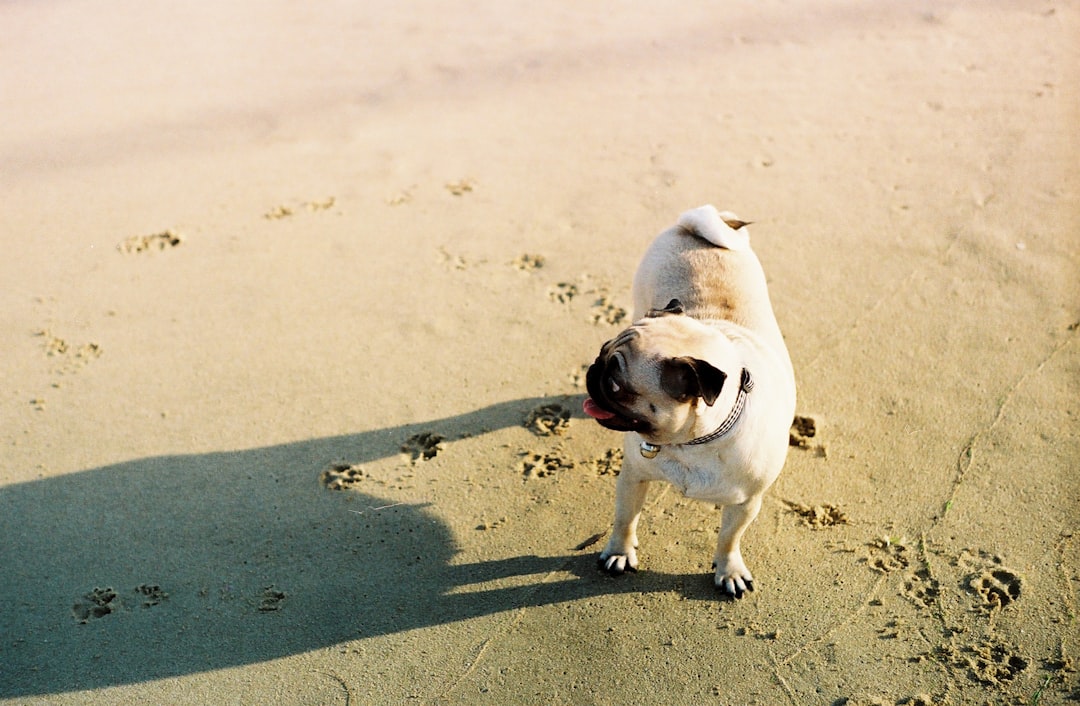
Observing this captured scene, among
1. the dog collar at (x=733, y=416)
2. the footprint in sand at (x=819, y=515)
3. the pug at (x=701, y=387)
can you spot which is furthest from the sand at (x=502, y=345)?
the dog collar at (x=733, y=416)

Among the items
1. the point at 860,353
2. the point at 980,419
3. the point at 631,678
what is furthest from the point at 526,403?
the point at 980,419

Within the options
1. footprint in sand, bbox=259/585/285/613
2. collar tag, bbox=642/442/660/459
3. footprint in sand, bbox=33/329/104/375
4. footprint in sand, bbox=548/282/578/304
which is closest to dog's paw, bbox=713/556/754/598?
collar tag, bbox=642/442/660/459

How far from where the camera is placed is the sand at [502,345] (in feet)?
10.8

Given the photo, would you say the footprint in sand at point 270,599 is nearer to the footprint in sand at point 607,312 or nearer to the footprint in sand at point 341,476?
the footprint in sand at point 341,476

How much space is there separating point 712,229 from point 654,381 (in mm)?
1309

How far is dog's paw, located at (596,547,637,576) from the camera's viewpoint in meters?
3.51

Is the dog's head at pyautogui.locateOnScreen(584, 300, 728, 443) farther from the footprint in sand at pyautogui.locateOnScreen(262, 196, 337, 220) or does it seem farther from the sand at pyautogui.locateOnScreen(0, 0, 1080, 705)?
the footprint in sand at pyautogui.locateOnScreen(262, 196, 337, 220)

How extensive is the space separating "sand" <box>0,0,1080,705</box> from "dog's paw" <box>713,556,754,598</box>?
0.24ft

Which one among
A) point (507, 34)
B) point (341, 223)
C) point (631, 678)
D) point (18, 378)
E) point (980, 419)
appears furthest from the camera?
point (507, 34)

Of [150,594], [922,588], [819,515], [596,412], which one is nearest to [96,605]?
[150,594]

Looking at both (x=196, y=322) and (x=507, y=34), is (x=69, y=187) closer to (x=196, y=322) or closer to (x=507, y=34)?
(x=196, y=322)

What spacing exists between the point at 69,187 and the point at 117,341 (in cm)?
185

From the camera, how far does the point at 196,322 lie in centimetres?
478

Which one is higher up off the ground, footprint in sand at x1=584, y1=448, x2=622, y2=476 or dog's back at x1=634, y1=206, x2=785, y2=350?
dog's back at x1=634, y1=206, x2=785, y2=350
